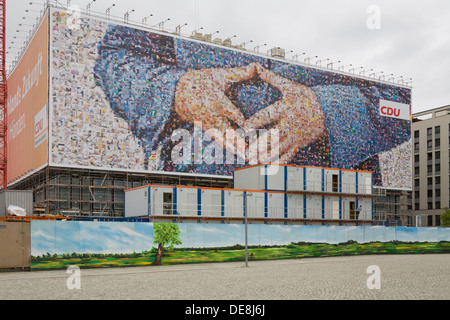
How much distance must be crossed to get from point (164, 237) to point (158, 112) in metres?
28.3

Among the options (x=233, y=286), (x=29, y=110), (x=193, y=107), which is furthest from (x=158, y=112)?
(x=233, y=286)

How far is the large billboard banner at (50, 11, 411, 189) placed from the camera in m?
55.8

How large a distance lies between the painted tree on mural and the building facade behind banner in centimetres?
2373

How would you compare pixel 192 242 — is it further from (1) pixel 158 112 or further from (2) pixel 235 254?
(1) pixel 158 112

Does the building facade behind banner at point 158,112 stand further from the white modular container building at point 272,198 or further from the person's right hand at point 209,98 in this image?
the white modular container building at point 272,198

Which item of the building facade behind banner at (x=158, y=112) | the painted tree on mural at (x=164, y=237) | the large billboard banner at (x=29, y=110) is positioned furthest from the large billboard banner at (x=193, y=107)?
the painted tree on mural at (x=164, y=237)

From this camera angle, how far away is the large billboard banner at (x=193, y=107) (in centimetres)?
5584

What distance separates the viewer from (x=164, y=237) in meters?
33.9

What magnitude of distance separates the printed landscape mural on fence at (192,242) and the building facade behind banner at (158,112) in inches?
933

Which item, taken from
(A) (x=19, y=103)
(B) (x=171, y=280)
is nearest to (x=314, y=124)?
(A) (x=19, y=103)

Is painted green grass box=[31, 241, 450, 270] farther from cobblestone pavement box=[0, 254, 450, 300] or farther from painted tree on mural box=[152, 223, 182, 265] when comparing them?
cobblestone pavement box=[0, 254, 450, 300]

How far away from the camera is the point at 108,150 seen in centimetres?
5722

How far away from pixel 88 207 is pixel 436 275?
4307cm

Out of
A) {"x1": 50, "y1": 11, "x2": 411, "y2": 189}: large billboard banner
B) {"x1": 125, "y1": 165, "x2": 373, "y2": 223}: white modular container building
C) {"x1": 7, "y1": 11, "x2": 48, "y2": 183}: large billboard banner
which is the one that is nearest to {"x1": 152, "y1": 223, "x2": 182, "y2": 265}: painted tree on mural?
{"x1": 125, "y1": 165, "x2": 373, "y2": 223}: white modular container building
